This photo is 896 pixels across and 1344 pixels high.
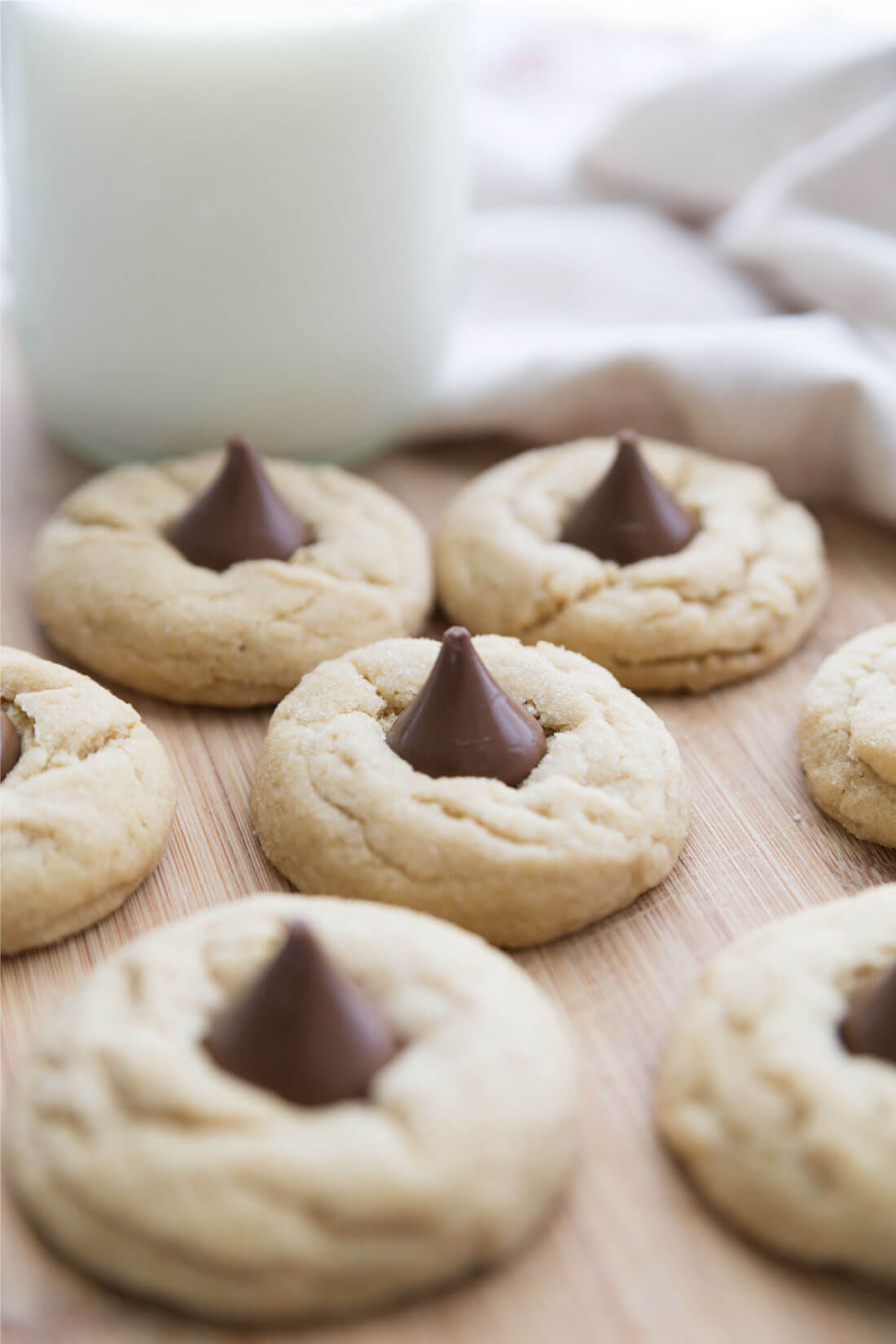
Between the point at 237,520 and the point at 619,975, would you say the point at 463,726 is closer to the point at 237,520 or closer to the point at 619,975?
the point at 619,975

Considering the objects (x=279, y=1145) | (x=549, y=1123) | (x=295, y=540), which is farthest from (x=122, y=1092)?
(x=295, y=540)

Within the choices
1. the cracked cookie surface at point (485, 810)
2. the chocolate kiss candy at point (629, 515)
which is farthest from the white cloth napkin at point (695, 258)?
the cracked cookie surface at point (485, 810)

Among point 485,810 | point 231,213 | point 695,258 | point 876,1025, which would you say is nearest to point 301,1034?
point 485,810

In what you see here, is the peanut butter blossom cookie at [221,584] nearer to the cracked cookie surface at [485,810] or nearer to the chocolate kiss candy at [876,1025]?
the cracked cookie surface at [485,810]

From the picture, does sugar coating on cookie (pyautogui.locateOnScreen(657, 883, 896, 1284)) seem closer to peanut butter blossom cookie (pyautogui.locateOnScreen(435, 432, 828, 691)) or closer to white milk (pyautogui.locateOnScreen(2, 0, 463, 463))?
peanut butter blossom cookie (pyautogui.locateOnScreen(435, 432, 828, 691))

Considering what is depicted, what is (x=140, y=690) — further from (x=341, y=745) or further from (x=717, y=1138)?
(x=717, y=1138)

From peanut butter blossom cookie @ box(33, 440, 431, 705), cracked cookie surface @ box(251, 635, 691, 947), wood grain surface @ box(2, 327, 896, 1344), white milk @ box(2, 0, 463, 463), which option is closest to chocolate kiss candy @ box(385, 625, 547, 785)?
cracked cookie surface @ box(251, 635, 691, 947)
